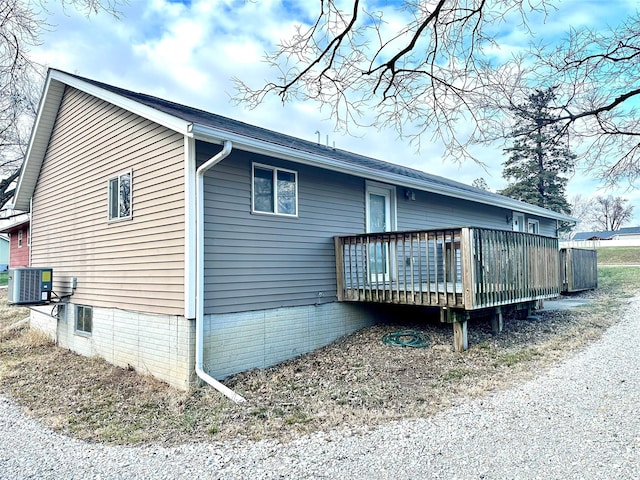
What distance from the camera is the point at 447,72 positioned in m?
5.11

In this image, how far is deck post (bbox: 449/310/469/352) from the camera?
6.70 m

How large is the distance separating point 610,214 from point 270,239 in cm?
6745

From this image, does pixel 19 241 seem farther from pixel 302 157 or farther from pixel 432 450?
pixel 432 450

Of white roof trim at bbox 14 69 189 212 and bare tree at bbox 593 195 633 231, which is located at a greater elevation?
bare tree at bbox 593 195 633 231

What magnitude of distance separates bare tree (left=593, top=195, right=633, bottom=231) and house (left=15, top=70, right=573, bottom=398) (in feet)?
200

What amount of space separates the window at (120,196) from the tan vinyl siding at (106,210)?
13 cm

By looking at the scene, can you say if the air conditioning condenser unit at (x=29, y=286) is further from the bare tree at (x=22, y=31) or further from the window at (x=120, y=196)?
the bare tree at (x=22, y=31)

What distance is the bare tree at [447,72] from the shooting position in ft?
15.6

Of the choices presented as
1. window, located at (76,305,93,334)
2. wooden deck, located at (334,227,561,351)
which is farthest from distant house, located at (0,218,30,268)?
wooden deck, located at (334,227,561,351)

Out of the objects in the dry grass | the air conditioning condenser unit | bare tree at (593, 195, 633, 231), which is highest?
bare tree at (593, 195, 633, 231)

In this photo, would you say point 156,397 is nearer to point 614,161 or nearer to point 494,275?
point 494,275

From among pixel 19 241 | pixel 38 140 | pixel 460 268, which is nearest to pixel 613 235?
pixel 460 268

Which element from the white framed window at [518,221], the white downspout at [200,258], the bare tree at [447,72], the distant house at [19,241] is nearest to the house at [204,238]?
the white downspout at [200,258]

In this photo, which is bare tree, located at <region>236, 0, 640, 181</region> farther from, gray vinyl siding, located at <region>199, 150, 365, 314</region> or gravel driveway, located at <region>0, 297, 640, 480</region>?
gravel driveway, located at <region>0, 297, 640, 480</region>
